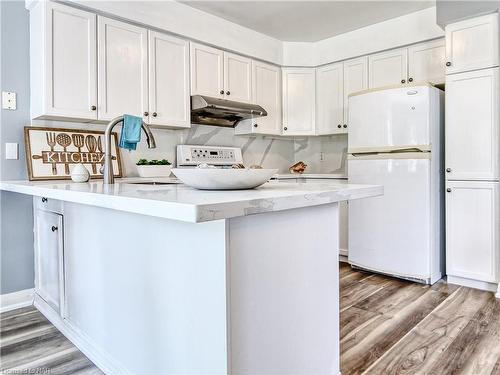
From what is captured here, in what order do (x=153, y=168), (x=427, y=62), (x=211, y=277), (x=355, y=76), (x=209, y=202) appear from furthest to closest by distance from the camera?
1. (x=355, y=76)
2. (x=427, y=62)
3. (x=153, y=168)
4. (x=211, y=277)
5. (x=209, y=202)

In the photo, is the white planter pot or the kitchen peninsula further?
the white planter pot

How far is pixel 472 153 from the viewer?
279 cm

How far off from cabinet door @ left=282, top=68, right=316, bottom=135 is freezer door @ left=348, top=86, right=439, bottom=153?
85 centimetres

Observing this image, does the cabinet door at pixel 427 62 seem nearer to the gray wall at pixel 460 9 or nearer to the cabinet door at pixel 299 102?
the gray wall at pixel 460 9

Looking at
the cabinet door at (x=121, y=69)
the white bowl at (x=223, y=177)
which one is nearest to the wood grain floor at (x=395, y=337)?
the white bowl at (x=223, y=177)

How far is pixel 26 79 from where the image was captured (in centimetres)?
258

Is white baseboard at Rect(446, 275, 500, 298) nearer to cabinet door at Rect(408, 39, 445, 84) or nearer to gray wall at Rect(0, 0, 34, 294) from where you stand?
cabinet door at Rect(408, 39, 445, 84)

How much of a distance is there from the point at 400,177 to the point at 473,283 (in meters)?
1.00

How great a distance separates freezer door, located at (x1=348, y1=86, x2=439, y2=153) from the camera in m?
2.92

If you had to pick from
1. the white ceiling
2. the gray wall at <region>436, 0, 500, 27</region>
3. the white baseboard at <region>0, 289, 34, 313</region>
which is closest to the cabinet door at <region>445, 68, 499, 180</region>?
the gray wall at <region>436, 0, 500, 27</region>

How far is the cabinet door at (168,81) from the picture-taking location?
2.96m

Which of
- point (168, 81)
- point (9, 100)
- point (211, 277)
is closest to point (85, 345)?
point (211, 277)

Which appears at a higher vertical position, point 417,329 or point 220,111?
point 220,111

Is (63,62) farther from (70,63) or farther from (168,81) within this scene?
(168,81)
